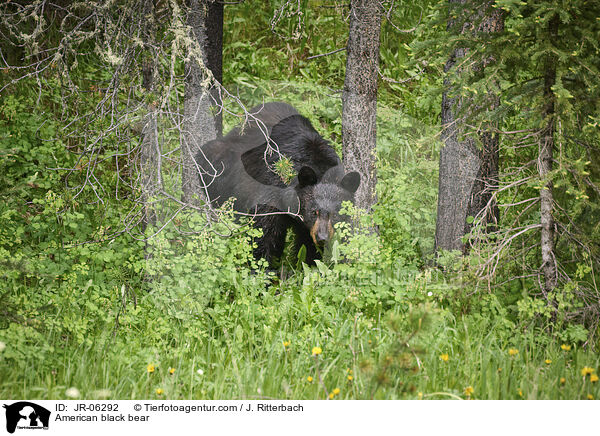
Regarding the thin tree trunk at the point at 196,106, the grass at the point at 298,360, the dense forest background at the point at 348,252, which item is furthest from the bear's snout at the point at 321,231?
the thin tree trunk at the point at 196,106

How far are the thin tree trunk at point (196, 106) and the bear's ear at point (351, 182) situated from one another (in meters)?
1.49

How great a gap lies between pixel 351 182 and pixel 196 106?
1.81 meters

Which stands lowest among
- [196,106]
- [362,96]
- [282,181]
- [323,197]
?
[323,197]

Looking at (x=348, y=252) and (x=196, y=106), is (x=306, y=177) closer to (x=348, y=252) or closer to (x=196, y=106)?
(x=348, y=252)

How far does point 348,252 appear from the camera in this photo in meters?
4.65

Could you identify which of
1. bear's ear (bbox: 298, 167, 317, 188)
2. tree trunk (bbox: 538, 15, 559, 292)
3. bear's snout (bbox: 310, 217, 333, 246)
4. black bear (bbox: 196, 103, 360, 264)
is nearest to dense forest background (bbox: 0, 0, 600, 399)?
tree trunk (bbox: 538, 15, 559, 292)

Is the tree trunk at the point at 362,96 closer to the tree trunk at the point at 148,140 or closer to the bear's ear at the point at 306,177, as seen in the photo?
the bear's ear at the point at 306,177

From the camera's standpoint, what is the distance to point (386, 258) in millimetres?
4852

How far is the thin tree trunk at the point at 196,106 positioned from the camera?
5.18m
